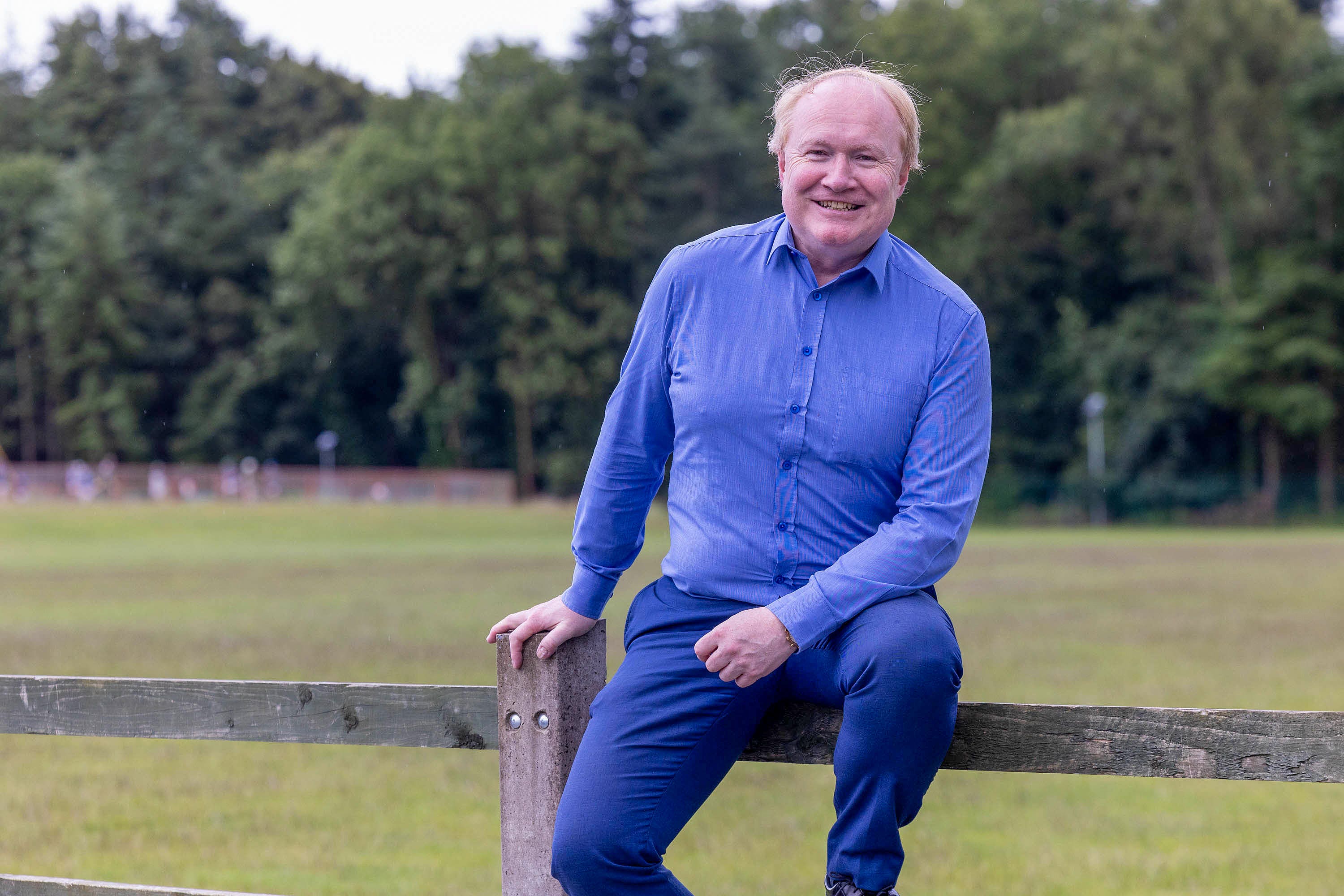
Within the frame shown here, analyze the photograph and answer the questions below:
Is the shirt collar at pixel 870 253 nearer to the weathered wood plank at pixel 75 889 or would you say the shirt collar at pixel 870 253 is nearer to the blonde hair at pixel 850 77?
the blonde hair at pixel 850 77

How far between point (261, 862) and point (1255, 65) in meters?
48.0

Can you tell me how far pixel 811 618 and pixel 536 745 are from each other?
1.76ft

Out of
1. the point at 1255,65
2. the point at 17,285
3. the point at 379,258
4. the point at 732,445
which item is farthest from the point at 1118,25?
the point at 732,445

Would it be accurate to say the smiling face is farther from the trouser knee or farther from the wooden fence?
the trouser knee

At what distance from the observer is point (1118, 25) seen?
164 feet

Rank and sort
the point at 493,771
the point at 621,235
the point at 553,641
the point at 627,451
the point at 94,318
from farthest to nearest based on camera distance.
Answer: the point at 94,318
the point at 621,235
the point at 493,771
the point at 627,451
the point at 553,641

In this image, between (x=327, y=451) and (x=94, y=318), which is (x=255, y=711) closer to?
(x=327, y=451)

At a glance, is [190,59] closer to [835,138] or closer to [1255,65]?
[1255,65]

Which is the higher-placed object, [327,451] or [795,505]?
[795,505]

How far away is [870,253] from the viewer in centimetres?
266

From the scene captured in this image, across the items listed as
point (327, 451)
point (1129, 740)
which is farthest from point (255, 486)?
point (1129, 740)

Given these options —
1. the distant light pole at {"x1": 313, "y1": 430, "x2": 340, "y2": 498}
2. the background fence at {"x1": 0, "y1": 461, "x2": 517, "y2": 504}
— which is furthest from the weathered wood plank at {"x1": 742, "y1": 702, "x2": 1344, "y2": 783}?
the distant light pole at {"x1": 313, "y1": 430, "x2": 340, "y2": 498}

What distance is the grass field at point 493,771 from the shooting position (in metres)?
6.43

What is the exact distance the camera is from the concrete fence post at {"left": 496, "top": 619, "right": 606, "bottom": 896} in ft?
8.65
